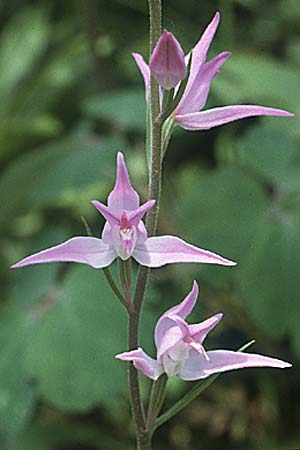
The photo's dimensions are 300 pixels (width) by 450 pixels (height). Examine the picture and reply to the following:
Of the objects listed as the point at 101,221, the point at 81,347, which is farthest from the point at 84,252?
the point at 101,221

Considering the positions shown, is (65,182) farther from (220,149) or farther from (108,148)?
(220,149)

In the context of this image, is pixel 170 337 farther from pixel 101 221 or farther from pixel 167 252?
pixel 101 221

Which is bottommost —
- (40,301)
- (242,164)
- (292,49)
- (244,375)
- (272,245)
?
(244,375)

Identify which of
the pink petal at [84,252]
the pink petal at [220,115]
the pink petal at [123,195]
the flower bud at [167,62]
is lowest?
the pink petal at [84,252]

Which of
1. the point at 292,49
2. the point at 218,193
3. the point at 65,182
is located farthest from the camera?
the point at 292,49

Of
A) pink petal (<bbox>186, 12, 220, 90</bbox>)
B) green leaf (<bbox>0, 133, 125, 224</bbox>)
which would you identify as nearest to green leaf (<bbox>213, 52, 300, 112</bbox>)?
green leaf (<bbox>0, 133, 125, 224</bbox>)

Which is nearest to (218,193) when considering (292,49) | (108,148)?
(108,148)

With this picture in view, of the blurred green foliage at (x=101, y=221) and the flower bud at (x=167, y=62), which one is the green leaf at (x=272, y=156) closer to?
the blurred green foliage at (x=101, y=221)

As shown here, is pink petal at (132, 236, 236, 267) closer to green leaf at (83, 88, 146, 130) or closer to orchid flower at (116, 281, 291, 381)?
orchid flower at (116, 281, 291, 381)

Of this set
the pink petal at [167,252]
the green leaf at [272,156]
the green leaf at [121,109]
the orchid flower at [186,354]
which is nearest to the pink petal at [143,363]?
the orchid flower at [186,354]
